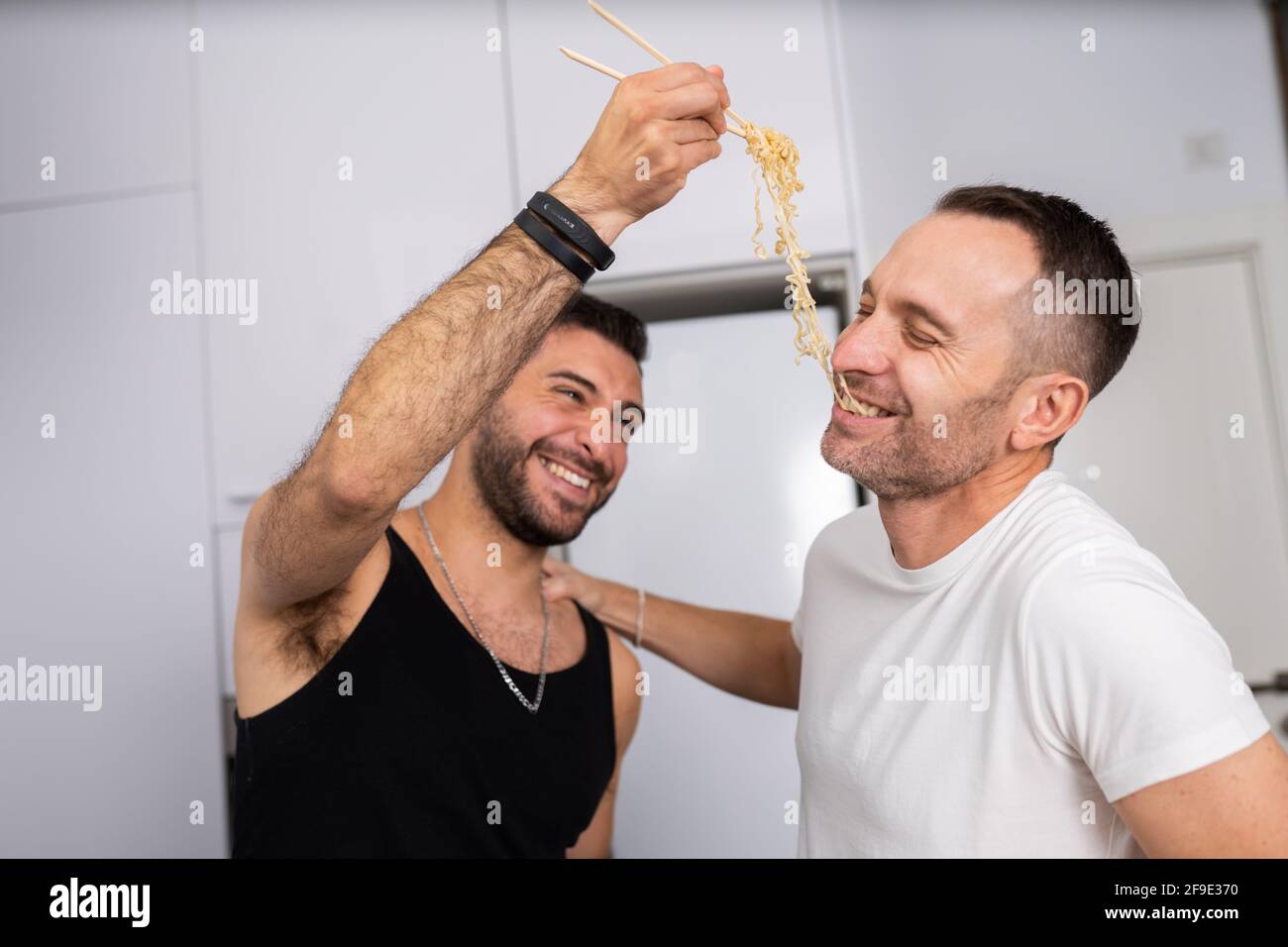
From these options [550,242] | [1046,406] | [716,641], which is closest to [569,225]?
[550,242]

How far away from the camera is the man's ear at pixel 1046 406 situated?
46.1 inches

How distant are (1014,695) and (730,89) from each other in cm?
151

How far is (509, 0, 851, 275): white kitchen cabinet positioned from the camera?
212 cm

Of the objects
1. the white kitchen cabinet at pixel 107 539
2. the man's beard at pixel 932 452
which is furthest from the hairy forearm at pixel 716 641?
the white kitchen cabinet at pixel 107 539

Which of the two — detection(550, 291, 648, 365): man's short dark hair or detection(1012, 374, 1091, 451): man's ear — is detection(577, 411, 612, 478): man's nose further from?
detection(1012, 374, 1091, 451): man's ear

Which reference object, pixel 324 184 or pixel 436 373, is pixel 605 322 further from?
pixel 324 184

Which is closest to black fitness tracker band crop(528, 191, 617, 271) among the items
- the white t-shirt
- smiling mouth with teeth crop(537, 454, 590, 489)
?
the white t-shirt

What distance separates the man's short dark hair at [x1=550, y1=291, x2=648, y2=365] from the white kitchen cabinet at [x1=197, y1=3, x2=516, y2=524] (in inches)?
22.3

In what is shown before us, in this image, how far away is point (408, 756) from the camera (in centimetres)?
130

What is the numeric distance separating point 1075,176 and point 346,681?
6.64 ft

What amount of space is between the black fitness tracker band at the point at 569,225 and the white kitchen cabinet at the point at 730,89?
3.69ft

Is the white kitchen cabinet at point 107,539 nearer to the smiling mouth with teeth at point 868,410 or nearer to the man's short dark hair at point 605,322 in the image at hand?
the man's short dark hair at point 605,322

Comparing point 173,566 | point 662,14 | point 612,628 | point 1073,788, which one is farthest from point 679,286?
point 1073,788

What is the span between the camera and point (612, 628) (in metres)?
1.71
